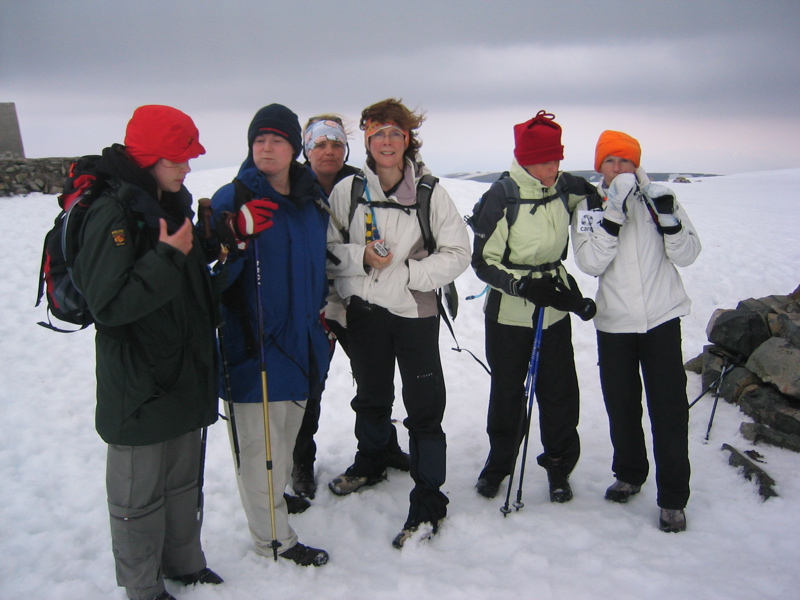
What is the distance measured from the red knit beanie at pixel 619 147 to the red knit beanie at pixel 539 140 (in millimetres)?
296

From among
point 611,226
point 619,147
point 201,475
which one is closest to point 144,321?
point 201,475

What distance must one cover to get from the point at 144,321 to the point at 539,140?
272 cm

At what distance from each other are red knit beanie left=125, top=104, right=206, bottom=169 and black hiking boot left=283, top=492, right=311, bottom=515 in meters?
2.56

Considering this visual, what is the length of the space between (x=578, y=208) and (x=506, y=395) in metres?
1.49

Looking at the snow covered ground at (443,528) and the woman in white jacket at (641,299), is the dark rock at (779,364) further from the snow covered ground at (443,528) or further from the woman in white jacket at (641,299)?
the woman in white jacket at (641,299)

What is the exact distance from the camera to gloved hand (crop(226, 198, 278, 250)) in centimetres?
274

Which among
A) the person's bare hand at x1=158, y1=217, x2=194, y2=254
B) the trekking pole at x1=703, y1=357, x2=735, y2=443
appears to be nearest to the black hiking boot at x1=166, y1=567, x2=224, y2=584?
the person's bare hand at x1=158, y1=217, x2=194, y2=254

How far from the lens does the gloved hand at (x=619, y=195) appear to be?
3.47m

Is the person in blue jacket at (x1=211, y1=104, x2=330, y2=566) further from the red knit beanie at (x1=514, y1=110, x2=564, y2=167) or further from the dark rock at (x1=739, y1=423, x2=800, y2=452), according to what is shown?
the dark rock at (x1=739, y1=423, x2=800, y2=452)

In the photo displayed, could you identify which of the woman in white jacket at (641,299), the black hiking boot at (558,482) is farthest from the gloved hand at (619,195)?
the black hiking boot at (558,482)

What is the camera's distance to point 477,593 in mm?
2936

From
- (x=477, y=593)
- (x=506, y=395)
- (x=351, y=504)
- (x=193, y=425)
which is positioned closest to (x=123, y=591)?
(x=193, y=425)

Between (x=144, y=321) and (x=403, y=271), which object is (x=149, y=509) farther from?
(x=403, y=271)

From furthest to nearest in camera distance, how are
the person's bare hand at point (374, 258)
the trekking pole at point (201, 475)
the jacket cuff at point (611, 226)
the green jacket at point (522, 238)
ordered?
the green jacket at point (522, 238), the jacket cuff at point (611, 226), the person's bare hand at point (374, 258), the trekking pole at point (201, 475)
